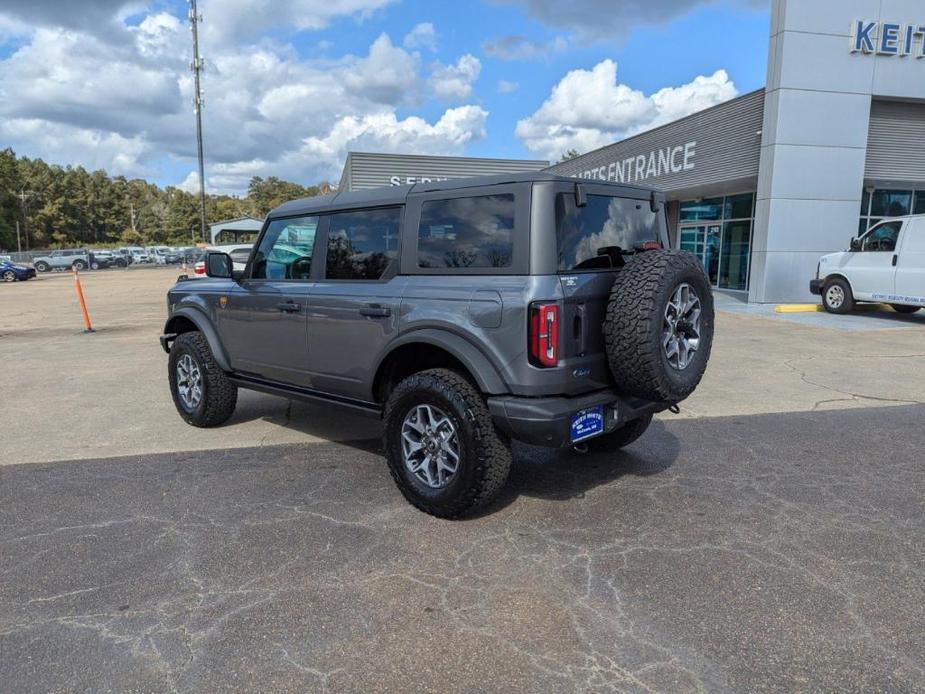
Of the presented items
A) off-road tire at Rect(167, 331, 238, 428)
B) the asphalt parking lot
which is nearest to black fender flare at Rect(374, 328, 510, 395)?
the asphalt parking lot

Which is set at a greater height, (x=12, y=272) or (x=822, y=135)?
(x=822, y=135)

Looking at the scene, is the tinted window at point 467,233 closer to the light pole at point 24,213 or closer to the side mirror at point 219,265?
the side mirror at point 219,265

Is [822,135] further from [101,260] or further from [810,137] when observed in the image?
[101,260]

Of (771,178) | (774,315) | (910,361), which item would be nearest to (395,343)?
(910,361)

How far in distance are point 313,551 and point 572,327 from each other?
181cm

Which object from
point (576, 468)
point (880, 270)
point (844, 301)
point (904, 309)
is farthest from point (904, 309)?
point (576, 468)

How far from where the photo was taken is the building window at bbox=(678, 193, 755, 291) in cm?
1889

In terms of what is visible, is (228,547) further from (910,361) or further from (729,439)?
(910,361)

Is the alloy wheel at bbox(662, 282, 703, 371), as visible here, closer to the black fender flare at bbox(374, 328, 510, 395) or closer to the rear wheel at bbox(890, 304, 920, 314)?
the black fender flare at bbox(374, 328, 510, 395)

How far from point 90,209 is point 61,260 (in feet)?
154

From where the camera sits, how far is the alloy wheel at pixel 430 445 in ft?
12.5

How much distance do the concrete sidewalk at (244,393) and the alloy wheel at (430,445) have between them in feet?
5.50

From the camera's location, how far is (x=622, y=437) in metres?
4.94

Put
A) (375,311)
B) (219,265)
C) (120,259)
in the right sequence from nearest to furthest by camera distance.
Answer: (375,311)
(219,265)
(120,259)
